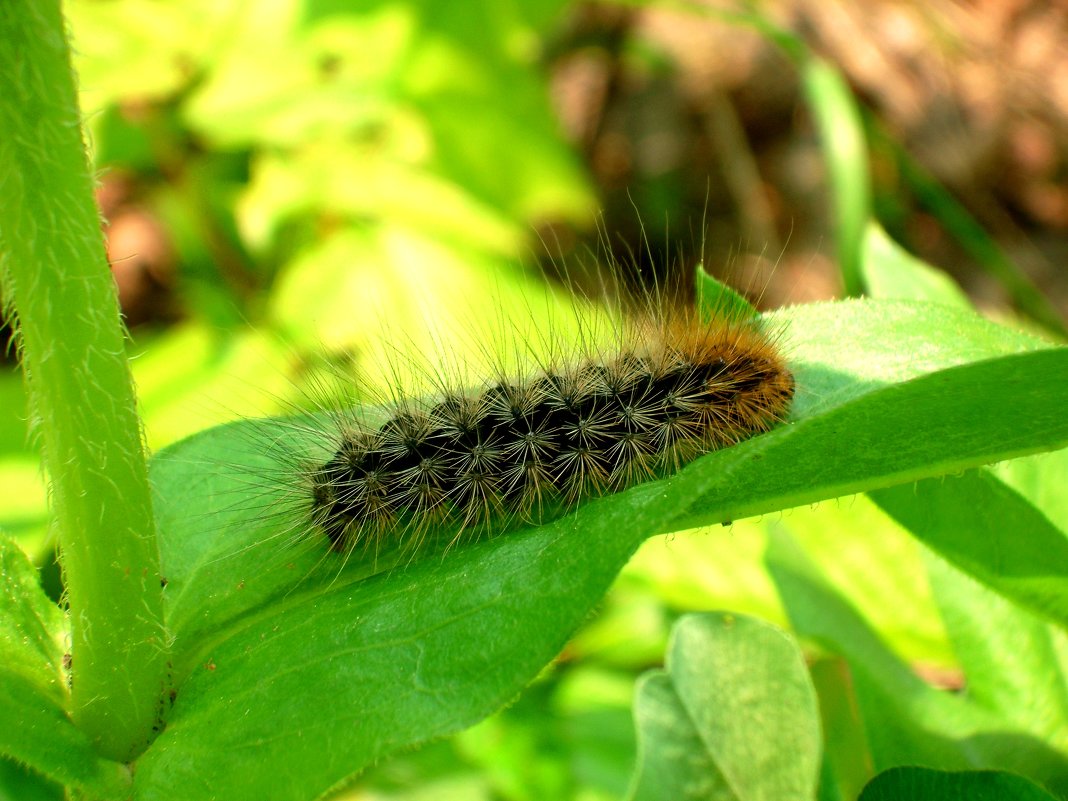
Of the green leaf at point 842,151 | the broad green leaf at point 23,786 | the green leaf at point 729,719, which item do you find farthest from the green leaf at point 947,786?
the green leaf at point 842,151

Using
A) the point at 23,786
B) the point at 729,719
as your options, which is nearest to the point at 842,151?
the point at 729,719

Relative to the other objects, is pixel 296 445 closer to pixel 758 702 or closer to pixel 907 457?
pixel 758 702

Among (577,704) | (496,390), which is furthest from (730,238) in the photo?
(496,390)

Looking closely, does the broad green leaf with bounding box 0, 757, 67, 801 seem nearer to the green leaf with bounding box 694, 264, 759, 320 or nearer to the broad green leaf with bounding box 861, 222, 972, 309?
the green leaf with bounding box 694, 264, 759, 320

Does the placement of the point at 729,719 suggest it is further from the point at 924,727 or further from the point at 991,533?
the point at 991,533

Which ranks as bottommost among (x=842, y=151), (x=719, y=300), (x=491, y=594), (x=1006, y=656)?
(x=842, y=151)

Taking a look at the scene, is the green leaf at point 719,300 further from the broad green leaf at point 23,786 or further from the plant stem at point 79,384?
the broad green leaf at point 23,786
